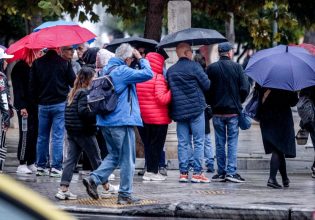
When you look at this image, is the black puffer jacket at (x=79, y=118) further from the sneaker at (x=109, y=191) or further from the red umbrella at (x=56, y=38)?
the red umbrella at (x=56, y=38)

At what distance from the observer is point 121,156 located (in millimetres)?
10820

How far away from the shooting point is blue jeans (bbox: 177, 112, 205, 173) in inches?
513

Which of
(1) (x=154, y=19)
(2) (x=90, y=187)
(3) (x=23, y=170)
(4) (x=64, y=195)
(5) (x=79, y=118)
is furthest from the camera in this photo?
(1) (x=154, y=19)

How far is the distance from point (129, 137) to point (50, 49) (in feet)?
11.7

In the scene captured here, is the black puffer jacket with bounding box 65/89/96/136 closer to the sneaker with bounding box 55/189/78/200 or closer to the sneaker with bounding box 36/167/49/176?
the sneaker with bounding box 55/189/78/200

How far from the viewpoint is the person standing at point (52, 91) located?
13664mm

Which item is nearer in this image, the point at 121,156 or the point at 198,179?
the point at 121,156

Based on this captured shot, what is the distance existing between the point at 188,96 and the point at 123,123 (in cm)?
243

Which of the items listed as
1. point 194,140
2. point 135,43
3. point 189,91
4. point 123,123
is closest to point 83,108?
point 123,123

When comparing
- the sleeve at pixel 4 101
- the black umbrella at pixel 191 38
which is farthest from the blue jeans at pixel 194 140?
the sleeve at pixel 4 101

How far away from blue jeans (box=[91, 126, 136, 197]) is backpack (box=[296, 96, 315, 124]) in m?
4.01

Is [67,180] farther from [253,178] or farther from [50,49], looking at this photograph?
[253,178]

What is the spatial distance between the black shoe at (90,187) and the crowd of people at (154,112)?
1cm

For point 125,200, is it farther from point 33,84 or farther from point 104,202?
point 33,84
